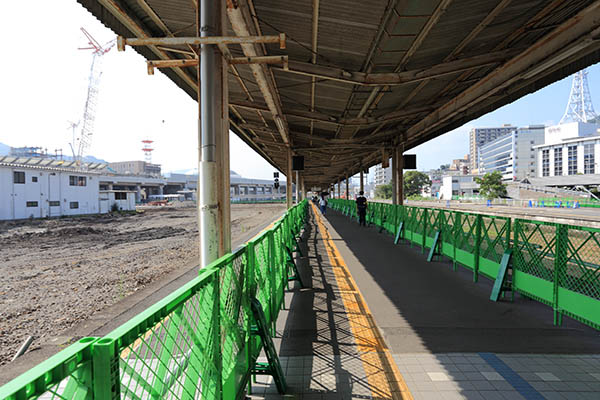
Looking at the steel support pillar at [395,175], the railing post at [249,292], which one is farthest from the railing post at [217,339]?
the steel support pillar at [395,175]

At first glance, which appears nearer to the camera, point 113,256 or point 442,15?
point 442,15

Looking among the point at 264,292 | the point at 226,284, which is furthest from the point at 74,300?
the point at 226,284

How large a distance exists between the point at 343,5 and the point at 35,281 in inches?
439

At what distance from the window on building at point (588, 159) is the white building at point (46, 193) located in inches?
3860

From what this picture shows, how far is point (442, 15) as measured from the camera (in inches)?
208

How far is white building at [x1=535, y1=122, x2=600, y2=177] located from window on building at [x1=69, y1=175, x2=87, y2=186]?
98983 mm

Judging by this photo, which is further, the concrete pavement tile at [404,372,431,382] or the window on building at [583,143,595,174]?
the window on building at [583,143,595,174]

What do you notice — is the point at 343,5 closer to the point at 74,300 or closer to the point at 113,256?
the point at 74,300

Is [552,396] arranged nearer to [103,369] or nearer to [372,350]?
[372,350]

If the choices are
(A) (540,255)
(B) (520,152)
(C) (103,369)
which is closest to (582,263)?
(A) (540,255)

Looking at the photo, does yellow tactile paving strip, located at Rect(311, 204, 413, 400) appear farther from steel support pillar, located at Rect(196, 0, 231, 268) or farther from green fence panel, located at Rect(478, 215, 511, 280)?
green fence panel, located at Rect(478, 215, 511, 280)

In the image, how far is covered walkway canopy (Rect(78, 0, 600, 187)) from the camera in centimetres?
503

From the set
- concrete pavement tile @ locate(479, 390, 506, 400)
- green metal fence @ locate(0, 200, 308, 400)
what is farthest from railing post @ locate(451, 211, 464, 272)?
green metal fence @ locate(0, 200, 308, 400)

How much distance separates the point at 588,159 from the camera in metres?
76.6
